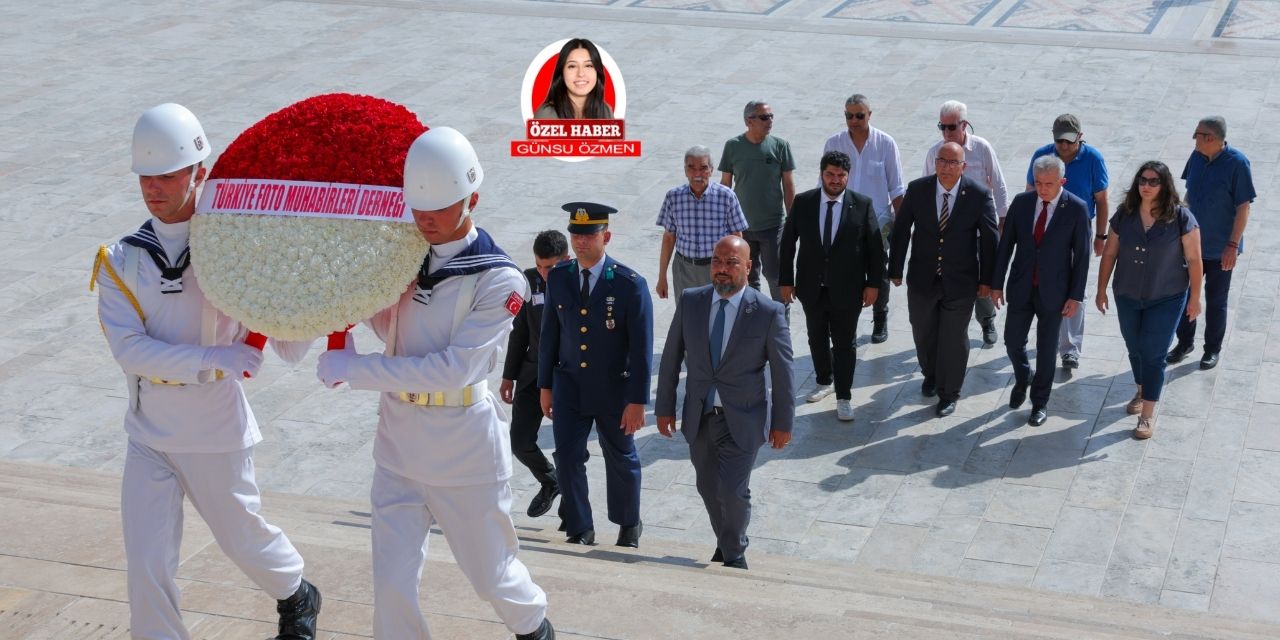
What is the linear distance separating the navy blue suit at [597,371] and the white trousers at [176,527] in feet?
7.76

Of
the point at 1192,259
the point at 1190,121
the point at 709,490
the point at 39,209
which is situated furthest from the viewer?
the point at 1190,121

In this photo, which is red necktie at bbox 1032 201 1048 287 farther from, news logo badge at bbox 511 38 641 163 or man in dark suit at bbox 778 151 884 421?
news logo badge at bbox 511 38 641 163

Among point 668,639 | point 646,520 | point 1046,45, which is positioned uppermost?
point 1046,45

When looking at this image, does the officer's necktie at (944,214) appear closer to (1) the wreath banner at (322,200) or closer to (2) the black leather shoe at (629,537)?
(2) the black leather shoe at (629,537)

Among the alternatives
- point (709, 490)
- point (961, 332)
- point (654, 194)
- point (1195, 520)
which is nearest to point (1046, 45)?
point (654, 194)

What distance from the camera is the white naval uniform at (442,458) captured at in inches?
185

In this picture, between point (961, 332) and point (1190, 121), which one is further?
point (1190, 121)

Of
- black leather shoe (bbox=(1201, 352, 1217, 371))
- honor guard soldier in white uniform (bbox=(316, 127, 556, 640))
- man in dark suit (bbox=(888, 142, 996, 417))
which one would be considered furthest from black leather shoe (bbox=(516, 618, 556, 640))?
black leather shoe (bbox=(1201, 352, 1217, 371))

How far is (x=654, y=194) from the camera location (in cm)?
1359

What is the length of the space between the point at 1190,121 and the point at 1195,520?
8.56m

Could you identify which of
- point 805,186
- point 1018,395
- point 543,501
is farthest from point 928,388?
point 805,186

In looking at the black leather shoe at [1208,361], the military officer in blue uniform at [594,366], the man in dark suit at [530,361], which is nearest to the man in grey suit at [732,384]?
the military officer in blue uniform at [594,366]

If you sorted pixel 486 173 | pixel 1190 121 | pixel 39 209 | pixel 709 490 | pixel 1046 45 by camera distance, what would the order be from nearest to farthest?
pixel 709 490 < pixel 39 209 < pixel 486 173 < pixel 1190 121 < pixel 1046 45

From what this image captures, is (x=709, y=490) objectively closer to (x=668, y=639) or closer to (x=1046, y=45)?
(x=668, y=639)
